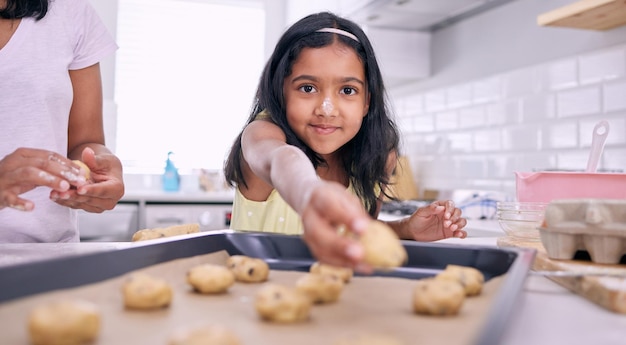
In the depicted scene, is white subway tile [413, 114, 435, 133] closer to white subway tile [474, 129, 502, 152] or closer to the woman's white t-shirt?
white subway tile [474, 129, 502, 152]

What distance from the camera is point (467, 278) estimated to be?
2.32 feet

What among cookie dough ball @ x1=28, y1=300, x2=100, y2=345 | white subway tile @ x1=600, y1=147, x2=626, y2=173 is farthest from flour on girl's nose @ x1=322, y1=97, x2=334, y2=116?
→ white subway tile @ x1=600, y1=147, x2=626, y2=173

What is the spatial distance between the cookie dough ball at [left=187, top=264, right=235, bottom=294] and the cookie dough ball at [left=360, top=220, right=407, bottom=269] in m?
0.25

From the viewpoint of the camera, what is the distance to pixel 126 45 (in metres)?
3.68

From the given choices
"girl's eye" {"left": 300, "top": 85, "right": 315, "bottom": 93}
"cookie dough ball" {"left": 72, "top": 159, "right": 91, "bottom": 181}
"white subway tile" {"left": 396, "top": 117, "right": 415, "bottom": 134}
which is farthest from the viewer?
"white subway tile" {"left": 396, "top": 117, "right": 415, "bottom": 134}

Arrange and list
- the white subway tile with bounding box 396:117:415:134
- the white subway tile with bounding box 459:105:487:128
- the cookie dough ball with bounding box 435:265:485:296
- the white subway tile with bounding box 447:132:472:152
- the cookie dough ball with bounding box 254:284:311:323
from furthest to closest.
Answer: the white subway tile with bounding box 396:117:415:134
the white subway tile with bounding box 447:132:472:152
the white subway tile with bounding box 459:105:487:128
the cookie dough ball with bounding box 435:265:485:296
the cookie dough ball with bounding box 254:284:311:323

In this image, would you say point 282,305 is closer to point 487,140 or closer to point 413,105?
A: point 487,140

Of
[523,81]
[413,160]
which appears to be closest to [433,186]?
[413,160]

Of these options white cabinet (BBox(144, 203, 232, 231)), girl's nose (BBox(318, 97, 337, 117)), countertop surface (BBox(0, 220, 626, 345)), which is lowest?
white cabinet (BBox(144, 203, 232, 231))

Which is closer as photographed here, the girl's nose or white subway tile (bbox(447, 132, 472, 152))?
the girl's nose

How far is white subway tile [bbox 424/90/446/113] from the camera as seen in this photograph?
2.86 meters

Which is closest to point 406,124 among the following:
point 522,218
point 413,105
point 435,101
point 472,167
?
point 413,105

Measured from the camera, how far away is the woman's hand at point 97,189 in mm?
1021

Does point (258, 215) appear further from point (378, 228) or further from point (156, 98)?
point (156, 98)
